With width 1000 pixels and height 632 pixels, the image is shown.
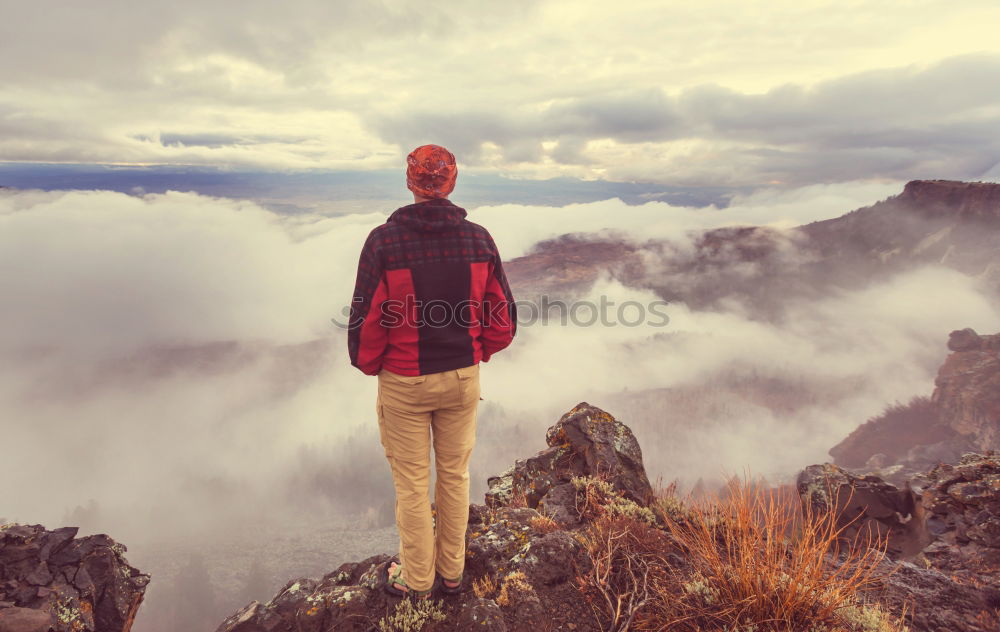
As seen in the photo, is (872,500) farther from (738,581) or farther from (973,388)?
(973,388)

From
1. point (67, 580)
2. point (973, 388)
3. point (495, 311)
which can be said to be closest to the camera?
point (495, 311)

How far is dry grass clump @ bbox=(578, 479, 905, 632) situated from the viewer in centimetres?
364

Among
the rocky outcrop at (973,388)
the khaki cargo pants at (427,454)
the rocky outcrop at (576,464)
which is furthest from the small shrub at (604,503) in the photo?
→ the rocky outcrop at (973,388)

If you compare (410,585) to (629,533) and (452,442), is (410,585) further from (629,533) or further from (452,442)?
(629,533)

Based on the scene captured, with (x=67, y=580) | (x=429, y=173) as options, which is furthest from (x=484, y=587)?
(x=67, y=580)

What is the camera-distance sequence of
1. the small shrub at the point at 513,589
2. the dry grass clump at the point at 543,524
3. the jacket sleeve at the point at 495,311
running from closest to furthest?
1. the jacket sleeve at the point at 495,311
2. the small shrub at the point at 513,589
3. the dry grass clump at the point at 543,524

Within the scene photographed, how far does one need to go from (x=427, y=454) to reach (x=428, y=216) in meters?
2.19

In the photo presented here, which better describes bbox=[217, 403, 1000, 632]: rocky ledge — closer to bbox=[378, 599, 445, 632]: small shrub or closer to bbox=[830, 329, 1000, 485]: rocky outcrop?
bbox=[378, 599, 445, 632]: small shrub

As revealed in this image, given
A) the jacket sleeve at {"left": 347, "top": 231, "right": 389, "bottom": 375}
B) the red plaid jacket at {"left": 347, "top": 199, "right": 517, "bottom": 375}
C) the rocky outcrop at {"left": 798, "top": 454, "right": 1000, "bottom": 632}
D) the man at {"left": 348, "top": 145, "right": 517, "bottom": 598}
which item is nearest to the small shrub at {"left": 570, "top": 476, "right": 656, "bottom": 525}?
the rocky outcrop at {"left": 798, "top": 454, "right": 1000, "bottom": 632}

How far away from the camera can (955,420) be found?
134 m

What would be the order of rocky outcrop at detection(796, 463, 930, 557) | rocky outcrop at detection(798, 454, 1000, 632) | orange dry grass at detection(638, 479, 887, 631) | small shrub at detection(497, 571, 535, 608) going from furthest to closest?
rocky outcrop at detection(796, 463, 930, 557), rocky outcrop at detection(798, 454, 1000, 632), small shrub at detection(497, 571, 535, 608), orange dry grass at detection(638, 479, 887, 631)

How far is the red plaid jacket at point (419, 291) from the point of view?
350 centimetres

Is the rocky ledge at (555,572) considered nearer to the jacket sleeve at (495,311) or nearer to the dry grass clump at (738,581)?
the dry grass clump at (738,581)

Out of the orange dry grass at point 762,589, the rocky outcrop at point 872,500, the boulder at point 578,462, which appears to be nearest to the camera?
the orange dry grass at point 762,589
